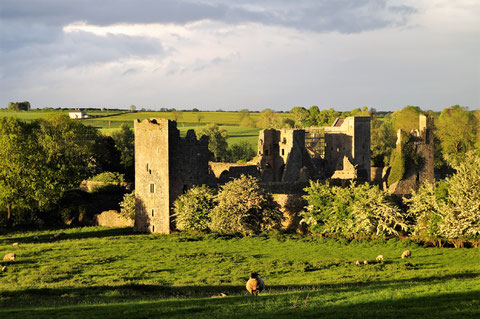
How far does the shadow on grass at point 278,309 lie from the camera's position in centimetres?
1717

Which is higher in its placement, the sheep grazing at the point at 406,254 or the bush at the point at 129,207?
the bush at the point at 129,207

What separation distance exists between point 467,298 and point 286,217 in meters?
26.7

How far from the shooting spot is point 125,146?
316 ft

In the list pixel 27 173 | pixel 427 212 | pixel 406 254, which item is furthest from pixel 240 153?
pixel 406 254

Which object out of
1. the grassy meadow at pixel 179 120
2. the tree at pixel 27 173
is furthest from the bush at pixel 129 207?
the grassy meadow at pixel 179 120

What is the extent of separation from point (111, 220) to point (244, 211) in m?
14.9

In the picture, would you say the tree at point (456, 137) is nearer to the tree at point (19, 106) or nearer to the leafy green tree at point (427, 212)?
the leafy green tree at point (427, 212)

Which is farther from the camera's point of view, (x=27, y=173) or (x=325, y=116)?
(x=325, y=116)

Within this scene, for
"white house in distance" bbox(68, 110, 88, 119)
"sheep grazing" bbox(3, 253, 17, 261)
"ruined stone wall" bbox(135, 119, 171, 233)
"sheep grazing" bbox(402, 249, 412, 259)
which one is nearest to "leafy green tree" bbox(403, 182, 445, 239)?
"sheep grazing" bbox(402, 249, 412, 259)

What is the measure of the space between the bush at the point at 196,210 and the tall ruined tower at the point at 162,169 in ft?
5.74

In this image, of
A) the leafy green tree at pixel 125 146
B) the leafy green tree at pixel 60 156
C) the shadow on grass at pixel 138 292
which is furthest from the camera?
the leafy green tree at pixel 125 146

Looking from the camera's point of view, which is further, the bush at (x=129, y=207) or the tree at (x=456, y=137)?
the tree at (x=456, y=137)

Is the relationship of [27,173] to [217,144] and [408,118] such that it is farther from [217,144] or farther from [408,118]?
[408,118]

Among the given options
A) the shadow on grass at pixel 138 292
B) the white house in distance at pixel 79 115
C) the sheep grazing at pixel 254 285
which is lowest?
the shadow on grass at pixel 138 292
